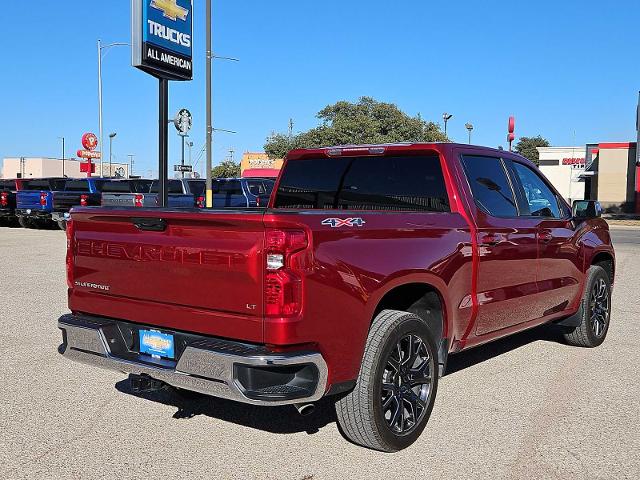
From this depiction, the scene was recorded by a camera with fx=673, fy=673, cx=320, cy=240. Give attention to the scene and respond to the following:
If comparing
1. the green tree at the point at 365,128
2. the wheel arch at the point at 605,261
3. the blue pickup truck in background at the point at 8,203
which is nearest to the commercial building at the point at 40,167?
the green tree at the point at 365,128

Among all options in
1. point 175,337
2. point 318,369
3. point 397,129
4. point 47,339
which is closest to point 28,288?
point 47,339

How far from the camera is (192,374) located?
3.54 meters

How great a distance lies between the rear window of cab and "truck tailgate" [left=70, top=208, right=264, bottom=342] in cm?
188

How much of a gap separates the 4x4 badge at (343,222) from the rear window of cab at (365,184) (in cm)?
134

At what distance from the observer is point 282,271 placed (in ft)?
10.9

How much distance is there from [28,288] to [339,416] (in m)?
7.81

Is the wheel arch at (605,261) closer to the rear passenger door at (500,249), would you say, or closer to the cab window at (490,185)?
the rear passenger door at (500,249)

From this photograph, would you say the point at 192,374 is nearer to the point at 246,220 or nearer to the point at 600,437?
the point at 246,220

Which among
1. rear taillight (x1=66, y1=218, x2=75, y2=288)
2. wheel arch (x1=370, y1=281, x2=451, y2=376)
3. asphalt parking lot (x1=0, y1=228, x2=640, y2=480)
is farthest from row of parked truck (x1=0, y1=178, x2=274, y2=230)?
wheel arch (x1=370, y1=281, x2=451, y2=376)

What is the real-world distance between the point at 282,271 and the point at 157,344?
984 mm

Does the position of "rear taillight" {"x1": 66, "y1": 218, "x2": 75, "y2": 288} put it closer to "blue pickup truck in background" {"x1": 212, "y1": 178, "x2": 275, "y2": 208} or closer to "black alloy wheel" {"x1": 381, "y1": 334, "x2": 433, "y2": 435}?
"black alloy wheel" {"x1": 381, "y1": 334, "x2": 433, "y2": 435}

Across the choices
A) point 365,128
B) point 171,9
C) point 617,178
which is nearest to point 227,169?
point 365,128

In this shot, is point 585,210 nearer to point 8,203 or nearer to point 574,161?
point 8,203

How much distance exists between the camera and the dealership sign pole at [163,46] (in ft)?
39.2
